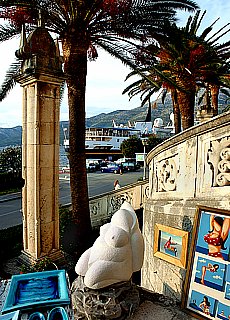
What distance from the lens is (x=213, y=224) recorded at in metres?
2.89

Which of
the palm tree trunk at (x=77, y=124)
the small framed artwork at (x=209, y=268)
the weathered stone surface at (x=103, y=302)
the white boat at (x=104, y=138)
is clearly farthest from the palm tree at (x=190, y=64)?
the white boat at (x=104, y=138)

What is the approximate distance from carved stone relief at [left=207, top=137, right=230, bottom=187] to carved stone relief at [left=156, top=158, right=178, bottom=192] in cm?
66

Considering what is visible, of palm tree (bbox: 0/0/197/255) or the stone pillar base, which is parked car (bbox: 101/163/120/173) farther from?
the stone pillar base

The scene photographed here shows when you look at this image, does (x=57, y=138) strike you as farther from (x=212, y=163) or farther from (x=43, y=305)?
(x=43, y=305)

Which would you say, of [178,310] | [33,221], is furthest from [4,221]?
[178,310]

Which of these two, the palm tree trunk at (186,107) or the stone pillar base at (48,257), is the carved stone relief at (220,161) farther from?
the palm tree trunk at (186,107)

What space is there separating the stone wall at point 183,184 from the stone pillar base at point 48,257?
2273mm

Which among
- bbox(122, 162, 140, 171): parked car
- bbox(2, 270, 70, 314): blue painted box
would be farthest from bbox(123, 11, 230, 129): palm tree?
bbox(122, 162, 140, 171): parked car

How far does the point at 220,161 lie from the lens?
300 centimetres

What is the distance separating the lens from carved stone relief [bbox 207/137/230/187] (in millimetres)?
2924

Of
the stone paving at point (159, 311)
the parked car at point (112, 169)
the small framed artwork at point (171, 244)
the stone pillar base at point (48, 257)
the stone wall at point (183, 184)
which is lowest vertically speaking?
the parked car at point (112, 169)

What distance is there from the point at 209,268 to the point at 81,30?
616 cm

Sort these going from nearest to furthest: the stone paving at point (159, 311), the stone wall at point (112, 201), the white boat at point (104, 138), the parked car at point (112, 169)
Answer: the stone paving at point (159, 311), the stone wall at point (112, 201), the parked car at point (112, 169), the white boat at point (104, 138)

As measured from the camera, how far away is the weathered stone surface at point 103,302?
267cm
